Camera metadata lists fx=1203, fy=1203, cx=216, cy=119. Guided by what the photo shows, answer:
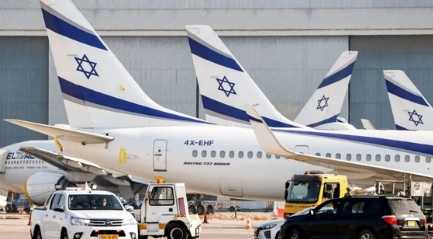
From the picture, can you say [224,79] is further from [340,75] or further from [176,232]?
[176,232]

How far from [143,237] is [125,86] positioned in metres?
9.70

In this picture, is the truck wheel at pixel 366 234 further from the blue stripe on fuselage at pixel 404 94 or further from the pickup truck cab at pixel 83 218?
the blue stripe on fuselage at pixel 404 94

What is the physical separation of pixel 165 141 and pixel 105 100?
2588 millimetres

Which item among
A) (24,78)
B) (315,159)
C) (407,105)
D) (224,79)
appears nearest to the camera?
(315,159)

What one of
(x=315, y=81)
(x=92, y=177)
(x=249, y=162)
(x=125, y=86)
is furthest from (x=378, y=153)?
(x=315, y=81)

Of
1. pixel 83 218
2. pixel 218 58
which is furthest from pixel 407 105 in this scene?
pixel 83 218

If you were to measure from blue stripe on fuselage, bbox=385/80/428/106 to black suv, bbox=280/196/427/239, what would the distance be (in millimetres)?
26009

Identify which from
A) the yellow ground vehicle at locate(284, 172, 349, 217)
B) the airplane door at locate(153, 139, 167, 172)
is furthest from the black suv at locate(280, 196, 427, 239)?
the airplane door at locate(153, 139, 167, 172)

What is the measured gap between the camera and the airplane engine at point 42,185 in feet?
181

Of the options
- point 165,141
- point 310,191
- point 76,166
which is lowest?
point 310,191

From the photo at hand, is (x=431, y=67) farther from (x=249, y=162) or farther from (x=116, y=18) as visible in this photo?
(x=249, y=162)

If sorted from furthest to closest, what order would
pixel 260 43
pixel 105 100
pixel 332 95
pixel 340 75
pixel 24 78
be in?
1. pixel 24 78
2. pixel 260 43
3. pixel 332 95
4. pixel 340 75
5. pixel 105 100

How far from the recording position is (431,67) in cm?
7712

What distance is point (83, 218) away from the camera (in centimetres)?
2741
